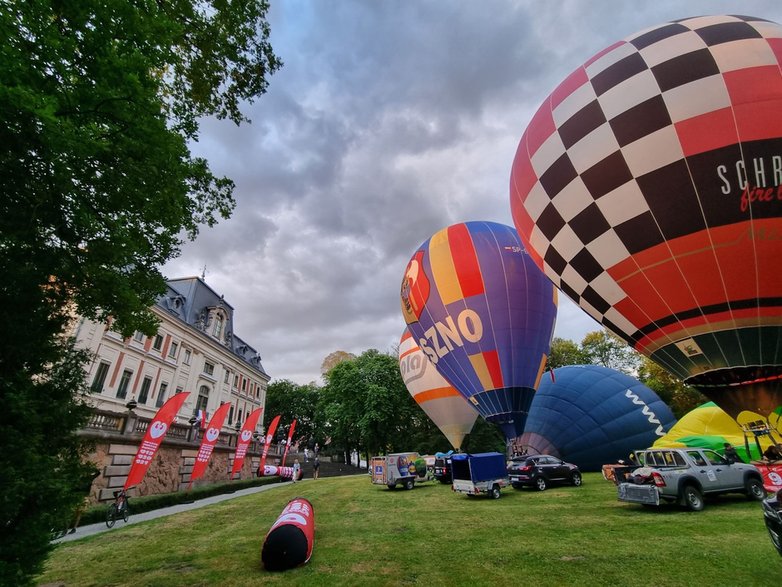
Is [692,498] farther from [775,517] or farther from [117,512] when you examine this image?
[117,512]

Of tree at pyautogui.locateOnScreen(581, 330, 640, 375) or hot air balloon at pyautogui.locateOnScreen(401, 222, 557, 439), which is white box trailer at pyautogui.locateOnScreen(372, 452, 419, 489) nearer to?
hot air balloon at pyautogui.locateOnScreen(401, 222, 557, 439)

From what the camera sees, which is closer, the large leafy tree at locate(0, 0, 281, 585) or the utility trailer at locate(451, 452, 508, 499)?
the large leafy tree at locate(0, 0, 281, 585)

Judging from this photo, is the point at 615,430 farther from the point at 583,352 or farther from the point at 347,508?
the point at 583,352

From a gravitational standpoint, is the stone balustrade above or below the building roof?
below

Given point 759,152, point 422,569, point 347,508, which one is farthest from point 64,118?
point 347,508

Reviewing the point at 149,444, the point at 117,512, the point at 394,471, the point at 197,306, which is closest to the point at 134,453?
the point at 149,444

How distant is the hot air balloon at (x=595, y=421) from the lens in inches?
790

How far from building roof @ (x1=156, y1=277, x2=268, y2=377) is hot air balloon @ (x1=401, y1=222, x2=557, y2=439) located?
85.0ft

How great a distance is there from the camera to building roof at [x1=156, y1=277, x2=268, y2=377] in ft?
119

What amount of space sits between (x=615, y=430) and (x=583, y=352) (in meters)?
31.4

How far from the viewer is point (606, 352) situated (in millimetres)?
47719

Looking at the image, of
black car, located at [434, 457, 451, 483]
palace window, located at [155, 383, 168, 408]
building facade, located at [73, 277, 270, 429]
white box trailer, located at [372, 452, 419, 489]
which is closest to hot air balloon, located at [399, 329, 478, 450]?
black car, located at [434, 457, 451, 483]

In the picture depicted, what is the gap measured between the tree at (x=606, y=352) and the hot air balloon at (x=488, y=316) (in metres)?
34.5

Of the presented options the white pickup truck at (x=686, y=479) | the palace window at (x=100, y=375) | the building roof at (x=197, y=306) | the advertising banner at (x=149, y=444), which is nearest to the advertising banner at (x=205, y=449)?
the advertising banner at (x=149, y=444)
